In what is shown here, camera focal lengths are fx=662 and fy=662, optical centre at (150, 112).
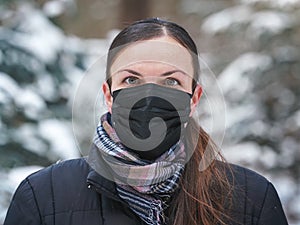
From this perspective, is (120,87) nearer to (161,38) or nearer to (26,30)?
(161,38)

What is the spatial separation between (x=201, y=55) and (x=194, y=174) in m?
3.16

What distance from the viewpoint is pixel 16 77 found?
12.2ft

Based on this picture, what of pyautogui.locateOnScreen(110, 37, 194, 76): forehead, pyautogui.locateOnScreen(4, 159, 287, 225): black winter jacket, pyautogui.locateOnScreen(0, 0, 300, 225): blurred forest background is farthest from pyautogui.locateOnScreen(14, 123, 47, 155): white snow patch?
pyautogui.locateOnScreen(110, 37, 194, 76): forehead

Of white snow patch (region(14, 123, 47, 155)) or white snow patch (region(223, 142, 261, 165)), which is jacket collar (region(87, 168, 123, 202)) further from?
white snow patch (region(223, 142, 261, 165))

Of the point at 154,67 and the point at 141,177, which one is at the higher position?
the point at 154,67

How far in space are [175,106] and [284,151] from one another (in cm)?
304

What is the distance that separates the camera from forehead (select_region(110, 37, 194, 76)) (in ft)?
7.05

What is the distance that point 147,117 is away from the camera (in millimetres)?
2154

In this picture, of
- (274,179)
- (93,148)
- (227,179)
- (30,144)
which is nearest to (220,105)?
(227,179)

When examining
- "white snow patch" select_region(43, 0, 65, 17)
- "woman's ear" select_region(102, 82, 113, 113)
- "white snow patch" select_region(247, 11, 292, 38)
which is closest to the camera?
"woman's ear" select_region(102, 82, 113, 113)

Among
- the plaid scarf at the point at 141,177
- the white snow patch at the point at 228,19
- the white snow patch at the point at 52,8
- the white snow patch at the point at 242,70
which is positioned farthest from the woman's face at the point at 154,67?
the white snow patch at the point at 228,19

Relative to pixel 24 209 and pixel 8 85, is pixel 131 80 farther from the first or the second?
pixel 8 85

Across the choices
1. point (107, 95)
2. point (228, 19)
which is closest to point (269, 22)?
point (228, 19)

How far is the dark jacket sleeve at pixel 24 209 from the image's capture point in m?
2.17
